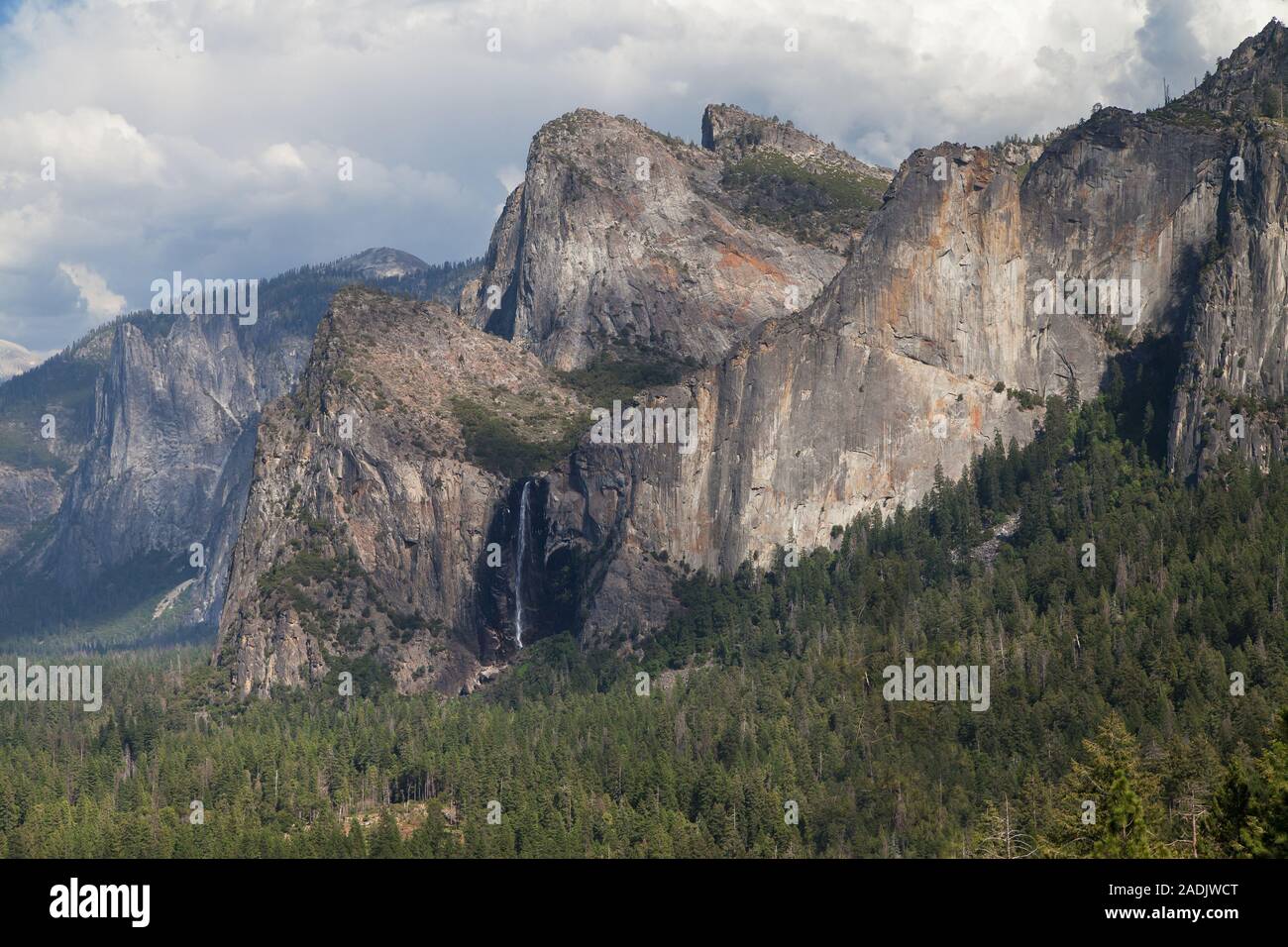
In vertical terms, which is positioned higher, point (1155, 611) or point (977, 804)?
point (1155, 611)

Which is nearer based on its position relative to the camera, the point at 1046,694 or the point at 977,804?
the point at 977,804

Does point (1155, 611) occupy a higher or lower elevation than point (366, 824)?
higher
